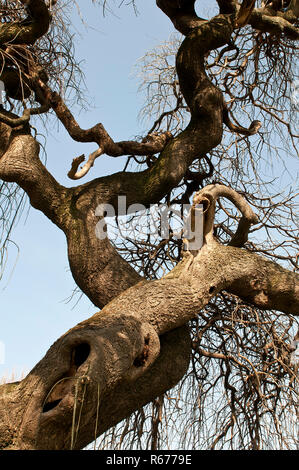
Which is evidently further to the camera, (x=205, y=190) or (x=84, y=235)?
(x=205, y=190)

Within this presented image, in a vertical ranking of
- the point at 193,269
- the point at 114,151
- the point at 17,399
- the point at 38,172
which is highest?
the point at 114,151

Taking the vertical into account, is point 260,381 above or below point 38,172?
below

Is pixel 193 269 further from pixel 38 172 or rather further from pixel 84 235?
pixel 38 172

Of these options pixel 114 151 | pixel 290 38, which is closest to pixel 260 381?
pixel 114 151

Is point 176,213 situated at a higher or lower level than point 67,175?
higher

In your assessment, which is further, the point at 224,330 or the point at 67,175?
the point at 224,330

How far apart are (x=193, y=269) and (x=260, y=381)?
1332mm

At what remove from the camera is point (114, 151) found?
140 inches

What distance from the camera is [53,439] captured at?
6.89 ft
